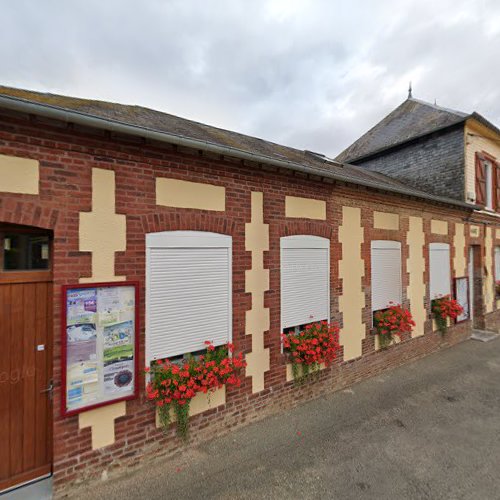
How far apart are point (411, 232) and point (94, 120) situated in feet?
22.5

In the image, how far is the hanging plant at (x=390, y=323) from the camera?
6039 mm

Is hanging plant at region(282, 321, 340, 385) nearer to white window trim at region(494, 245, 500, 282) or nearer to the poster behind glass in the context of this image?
Answer: the poster behind glass

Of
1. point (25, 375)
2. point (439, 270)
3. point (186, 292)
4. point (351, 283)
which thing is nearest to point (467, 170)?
point (439, 270)

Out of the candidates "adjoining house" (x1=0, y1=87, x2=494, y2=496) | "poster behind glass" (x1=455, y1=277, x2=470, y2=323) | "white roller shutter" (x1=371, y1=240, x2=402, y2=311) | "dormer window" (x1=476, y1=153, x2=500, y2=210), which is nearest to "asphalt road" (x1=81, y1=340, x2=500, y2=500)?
"adjoining house" (x1=0, y1=87, x2=494, y2=496)

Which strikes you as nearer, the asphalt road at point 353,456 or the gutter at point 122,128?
the gutter at point 122,128

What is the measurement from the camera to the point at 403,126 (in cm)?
1140

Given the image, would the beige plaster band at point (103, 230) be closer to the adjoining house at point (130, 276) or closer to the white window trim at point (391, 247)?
the adjoining house at point (130, 276)

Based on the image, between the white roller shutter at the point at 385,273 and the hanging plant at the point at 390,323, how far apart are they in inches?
7.2

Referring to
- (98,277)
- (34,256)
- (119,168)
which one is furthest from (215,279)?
(34,256)

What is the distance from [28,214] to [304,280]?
3.86 metres

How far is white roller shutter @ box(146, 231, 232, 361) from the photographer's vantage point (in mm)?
3529

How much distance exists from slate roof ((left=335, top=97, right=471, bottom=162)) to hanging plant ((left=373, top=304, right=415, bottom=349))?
22.5ft

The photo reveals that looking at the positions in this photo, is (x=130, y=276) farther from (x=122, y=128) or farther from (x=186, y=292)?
(x=122, y=128)

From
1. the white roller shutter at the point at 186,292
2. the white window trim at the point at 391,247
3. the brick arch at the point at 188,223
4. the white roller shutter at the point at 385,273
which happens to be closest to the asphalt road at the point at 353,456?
the white roller shutter at the point at 186,292
